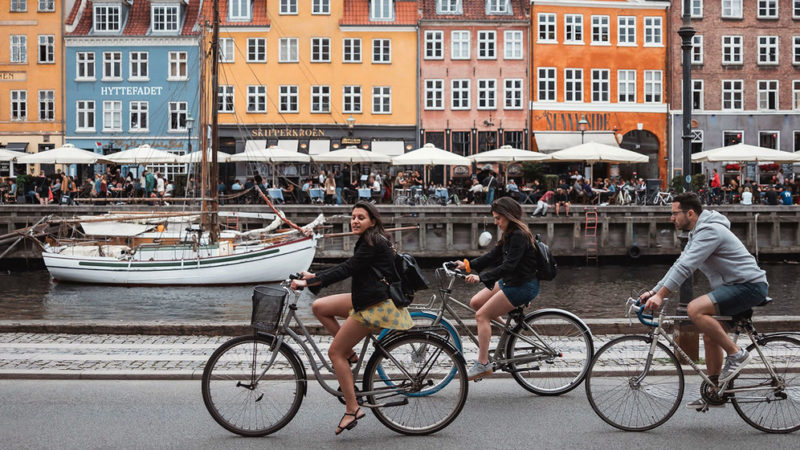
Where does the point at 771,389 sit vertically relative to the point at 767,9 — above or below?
below

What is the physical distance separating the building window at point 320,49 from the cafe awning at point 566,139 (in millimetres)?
12043

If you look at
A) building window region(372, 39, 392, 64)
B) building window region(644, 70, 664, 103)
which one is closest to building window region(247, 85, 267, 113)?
building window region(372, 39, 392, 64)

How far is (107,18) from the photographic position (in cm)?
4894

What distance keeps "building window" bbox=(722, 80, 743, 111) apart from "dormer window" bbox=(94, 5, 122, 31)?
33.3 meters

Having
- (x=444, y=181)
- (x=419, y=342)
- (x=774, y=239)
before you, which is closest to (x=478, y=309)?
(x=419, y=342)

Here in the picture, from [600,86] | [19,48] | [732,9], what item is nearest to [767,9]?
[732,9]

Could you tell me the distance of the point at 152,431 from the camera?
6.65m

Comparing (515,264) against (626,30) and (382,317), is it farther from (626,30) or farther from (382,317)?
(626,30)

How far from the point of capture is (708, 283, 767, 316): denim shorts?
21.0 ft

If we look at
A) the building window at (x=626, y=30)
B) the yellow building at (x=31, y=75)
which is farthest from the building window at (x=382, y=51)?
the yellow building at (x=31, y=75)

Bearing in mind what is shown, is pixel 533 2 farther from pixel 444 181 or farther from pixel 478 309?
pixel 478 309

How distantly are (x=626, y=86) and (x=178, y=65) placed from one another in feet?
80.1

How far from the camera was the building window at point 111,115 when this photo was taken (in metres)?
48.5

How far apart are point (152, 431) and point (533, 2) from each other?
43887mm
